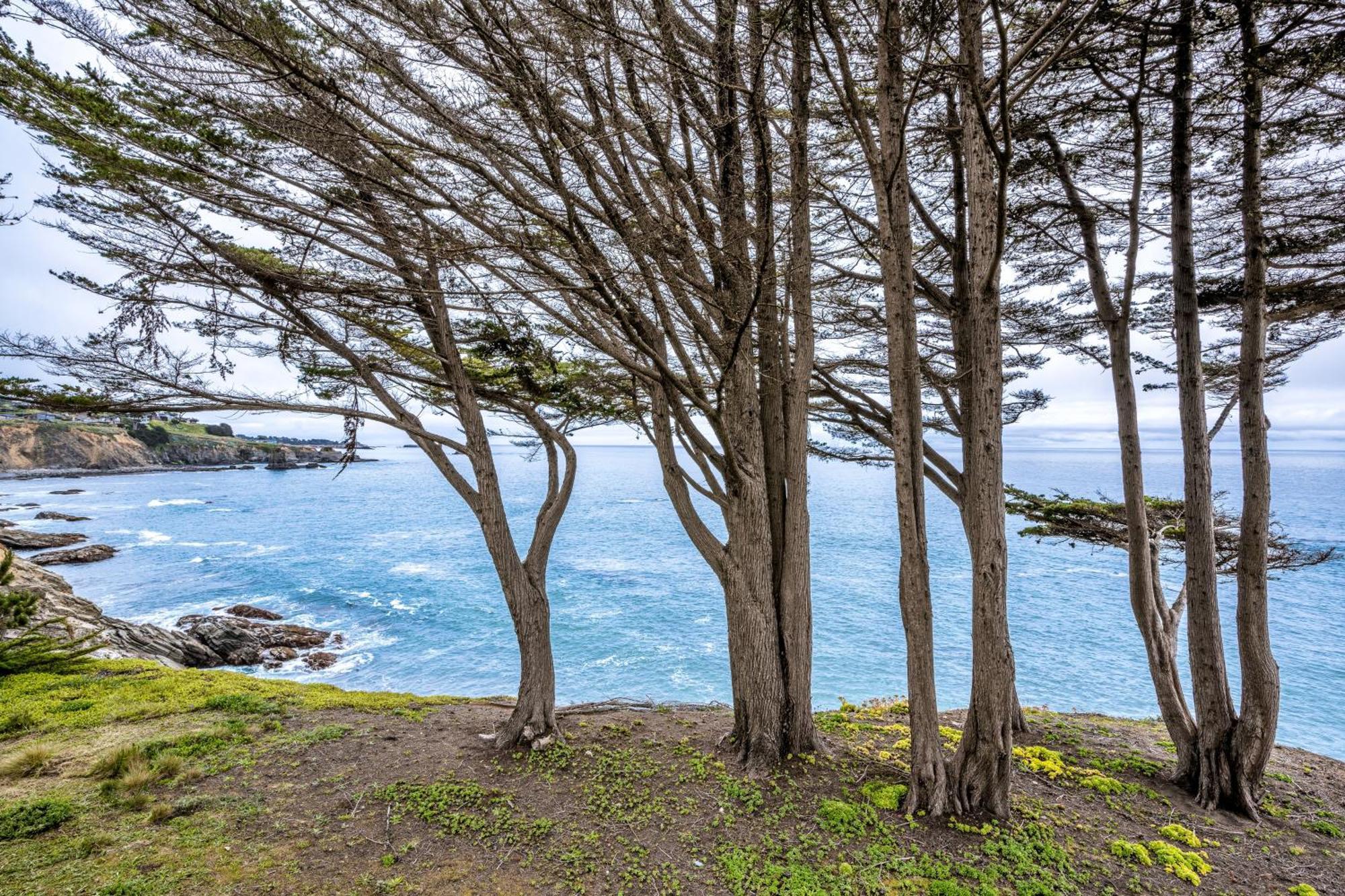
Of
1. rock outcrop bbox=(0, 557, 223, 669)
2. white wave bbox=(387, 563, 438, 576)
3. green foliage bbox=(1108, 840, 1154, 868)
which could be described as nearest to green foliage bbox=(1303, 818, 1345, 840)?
green foliage bbox=(1108, 840, 1154, 868)

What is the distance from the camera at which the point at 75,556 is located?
2383 cm

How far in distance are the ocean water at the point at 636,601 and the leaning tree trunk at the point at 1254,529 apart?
3.61 m

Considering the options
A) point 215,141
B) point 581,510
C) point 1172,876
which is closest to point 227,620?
point 215,141

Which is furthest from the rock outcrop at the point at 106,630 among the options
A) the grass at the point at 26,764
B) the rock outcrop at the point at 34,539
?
the rock outcrop at the point at 34,539

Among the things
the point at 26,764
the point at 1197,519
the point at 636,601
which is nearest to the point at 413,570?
the point at 636,601

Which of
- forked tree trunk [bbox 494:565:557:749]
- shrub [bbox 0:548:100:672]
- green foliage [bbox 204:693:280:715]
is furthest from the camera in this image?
shrub [bbox 0:548:100:672]

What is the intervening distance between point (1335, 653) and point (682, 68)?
2434cm

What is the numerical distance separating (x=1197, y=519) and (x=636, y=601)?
61.0 ft

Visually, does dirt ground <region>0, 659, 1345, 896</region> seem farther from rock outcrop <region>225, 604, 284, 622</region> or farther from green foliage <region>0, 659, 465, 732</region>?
rock outcrop <region>225, 604, 284, 622</region>

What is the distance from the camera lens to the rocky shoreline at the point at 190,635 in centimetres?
918

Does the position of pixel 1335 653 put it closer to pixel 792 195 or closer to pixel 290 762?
pixel 792 195

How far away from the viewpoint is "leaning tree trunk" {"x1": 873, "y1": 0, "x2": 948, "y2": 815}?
12.6 feet

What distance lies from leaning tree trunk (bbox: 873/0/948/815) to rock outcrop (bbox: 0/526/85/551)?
36.4 meters

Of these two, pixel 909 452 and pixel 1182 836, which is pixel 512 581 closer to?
pixel 909 452
